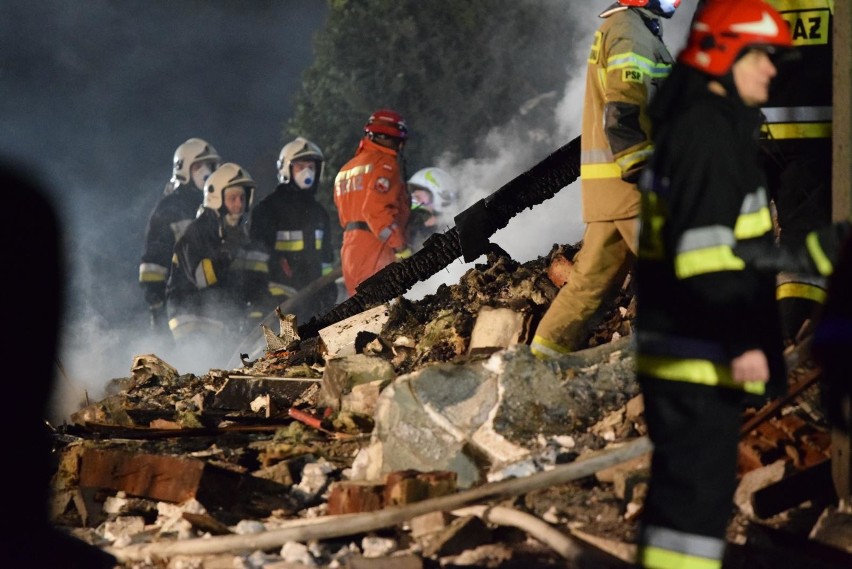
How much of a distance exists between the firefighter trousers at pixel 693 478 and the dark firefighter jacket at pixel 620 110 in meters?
2.06

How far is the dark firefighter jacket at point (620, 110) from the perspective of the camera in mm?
4922

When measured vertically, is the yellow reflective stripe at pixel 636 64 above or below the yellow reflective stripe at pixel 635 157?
above

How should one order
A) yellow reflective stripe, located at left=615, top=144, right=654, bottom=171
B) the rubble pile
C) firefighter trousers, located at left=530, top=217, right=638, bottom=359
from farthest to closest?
1. firefighter trousers, located at left=530, top=217, right=638, bottom=359
2. yellow reflective stripe, located at left=615, top=144, right=654, bottom=171
3. the rubble pile

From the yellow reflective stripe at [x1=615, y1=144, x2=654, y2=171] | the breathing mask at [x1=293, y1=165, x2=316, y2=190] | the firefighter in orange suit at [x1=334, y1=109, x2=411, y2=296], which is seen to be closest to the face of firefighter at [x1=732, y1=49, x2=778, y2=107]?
the yellow reflective stripe at [x1=615, y1=144, x2=654, y2=171]

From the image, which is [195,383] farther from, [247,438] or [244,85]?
[244,85]

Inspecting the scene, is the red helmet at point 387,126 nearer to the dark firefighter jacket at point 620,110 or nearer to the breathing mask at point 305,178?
the breathing mask at point 305,178

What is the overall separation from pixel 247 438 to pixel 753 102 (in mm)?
3597

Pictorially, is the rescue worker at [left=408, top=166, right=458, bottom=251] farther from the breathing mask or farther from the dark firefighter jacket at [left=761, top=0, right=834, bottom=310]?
the dark firefighter jacket at [left=761, top=0, right=834, bottom=310]

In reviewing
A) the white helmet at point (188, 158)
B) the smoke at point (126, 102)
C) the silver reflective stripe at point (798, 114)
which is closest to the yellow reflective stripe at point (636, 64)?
the silver reflective stripe at point (798, 114)

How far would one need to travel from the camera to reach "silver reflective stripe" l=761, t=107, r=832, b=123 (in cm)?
452

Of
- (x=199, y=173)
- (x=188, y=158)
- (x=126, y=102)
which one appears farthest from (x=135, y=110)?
(x=199, y=173)

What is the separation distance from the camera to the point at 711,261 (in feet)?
9.57

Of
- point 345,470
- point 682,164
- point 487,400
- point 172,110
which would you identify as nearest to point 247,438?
point 345,470

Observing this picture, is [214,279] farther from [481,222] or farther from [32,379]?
[32,379]
